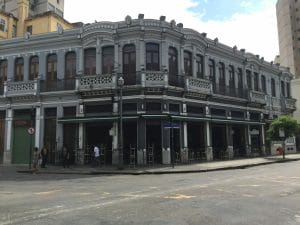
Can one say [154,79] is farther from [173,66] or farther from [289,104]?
[289,104]

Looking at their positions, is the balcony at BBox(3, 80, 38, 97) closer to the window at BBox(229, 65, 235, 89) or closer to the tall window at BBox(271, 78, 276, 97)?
the window at BBox(229, 65, 235, 89)

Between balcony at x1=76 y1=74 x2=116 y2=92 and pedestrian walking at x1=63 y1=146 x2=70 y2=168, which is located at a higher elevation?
balcony at x1=76 y1=74 x2=116 y2=92

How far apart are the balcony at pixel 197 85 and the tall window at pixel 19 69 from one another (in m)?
14.1

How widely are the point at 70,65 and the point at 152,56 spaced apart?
6847 millimetres

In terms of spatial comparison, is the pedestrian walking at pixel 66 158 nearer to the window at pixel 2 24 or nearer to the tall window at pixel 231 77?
A: the tall window at pixel 231 77

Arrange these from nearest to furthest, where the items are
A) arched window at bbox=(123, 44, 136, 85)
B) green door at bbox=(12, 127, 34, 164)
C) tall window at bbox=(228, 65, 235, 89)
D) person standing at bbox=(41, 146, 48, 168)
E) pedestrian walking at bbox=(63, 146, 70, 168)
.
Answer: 1. pedestrian walking at bbox=(63, 146, 70, 168)
2. person standing at bbox=(41, 146, 48, 168)
3. arched window at bbox=(123, 44, 136, 85)
4. green door at bbox=(12, 127, 34, 164)
5. tall window at bbox=(228, 65, 235, 89)

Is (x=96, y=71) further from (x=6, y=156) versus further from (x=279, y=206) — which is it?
(x=279, y=206)

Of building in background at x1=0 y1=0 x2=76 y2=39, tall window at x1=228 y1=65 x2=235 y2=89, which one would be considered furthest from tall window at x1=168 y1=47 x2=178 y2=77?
building in background at x1=0 y1=0 x2=76 y2=39

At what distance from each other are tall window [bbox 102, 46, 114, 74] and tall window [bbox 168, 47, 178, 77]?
449 centimetres

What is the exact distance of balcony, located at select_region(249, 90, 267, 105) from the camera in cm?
3838

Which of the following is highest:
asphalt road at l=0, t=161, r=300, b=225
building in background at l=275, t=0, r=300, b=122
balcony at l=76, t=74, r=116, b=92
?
building in background at l=275, t=0, r=300, b=122

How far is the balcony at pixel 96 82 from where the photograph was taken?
1141 inches

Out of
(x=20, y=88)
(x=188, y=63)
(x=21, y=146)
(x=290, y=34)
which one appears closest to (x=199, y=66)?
(x=188, y=63)

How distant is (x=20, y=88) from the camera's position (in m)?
32.1
